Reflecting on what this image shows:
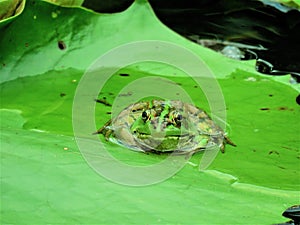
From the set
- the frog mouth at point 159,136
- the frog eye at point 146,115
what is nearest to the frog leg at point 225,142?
the frog mouth at point 159,136

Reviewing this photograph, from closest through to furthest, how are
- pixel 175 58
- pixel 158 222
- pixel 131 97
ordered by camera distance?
pixel 158 222, pixel 131 97, pixel 175 58

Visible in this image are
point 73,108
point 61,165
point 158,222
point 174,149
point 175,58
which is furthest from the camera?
point 175,58

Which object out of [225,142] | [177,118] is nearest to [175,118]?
[177,118]

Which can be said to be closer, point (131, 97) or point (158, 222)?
point (158, 222)

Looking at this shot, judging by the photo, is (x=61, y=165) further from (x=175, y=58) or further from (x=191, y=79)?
(x=175, y=58)

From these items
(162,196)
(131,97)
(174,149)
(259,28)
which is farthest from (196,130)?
(259,28)

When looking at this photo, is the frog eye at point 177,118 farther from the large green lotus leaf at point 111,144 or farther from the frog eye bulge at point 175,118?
the large green lotus leaf at point 111,144

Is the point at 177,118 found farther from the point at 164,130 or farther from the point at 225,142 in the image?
the point at 225,142
